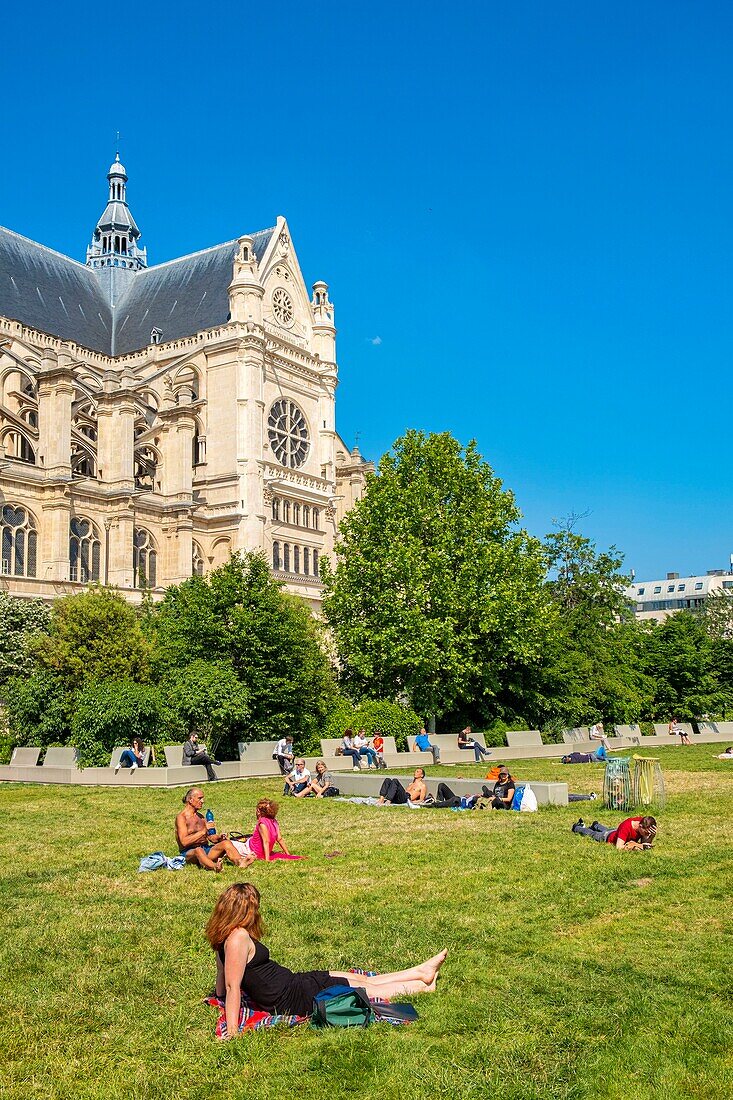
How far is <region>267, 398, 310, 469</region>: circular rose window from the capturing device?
61.6m

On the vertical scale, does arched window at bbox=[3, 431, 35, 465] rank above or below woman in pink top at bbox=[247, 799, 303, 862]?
above

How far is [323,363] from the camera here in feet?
217

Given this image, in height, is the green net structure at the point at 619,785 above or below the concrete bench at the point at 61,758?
below

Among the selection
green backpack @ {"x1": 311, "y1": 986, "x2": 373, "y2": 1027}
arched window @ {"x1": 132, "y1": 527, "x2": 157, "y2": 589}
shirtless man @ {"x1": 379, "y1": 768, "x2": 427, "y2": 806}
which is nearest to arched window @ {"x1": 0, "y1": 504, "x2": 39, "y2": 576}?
arched window @ {"x1": 132, "y1": 527, "x2": 157, "y2": 589}

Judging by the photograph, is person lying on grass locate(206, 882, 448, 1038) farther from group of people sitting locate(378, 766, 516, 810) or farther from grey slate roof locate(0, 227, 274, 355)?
grey slate roof locate(0, 227, 274, 355)

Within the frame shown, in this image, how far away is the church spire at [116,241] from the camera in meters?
77.2

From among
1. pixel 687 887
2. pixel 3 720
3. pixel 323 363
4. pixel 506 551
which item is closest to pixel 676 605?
pixel 323 363

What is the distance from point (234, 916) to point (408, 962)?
1725mm

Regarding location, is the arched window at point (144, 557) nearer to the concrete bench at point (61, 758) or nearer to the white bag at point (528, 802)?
the concrete bench at point (61, 758)

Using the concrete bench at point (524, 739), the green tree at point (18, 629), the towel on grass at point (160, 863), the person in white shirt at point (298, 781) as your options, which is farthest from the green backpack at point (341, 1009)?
the green tree at point (18, 629)

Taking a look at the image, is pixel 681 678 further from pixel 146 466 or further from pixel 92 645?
pixel 146 466

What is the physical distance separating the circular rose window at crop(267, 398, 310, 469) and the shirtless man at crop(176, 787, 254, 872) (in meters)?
50.5

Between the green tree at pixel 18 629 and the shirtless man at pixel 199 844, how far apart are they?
73.4 feet

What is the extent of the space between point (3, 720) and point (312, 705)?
367 inches
